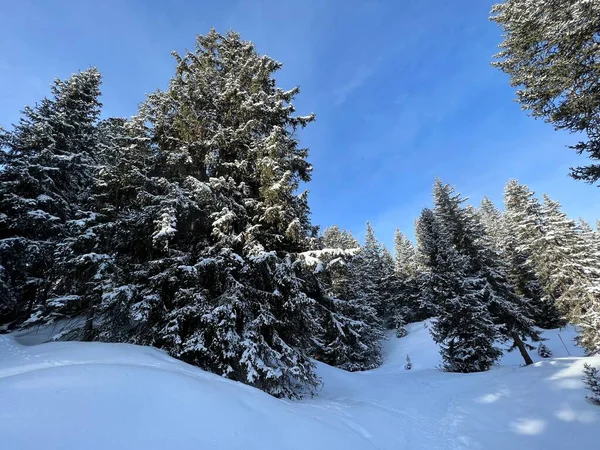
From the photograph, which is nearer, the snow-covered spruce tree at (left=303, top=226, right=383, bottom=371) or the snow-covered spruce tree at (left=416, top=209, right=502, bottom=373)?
the snow-covered spruce tree at (left=303, top=226, right=383, bottom=371)

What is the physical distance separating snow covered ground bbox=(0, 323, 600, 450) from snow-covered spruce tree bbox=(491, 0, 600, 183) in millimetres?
7073

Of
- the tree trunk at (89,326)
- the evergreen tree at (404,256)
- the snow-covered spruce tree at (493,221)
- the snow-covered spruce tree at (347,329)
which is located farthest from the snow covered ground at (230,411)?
the evergreen tree at (404,256)

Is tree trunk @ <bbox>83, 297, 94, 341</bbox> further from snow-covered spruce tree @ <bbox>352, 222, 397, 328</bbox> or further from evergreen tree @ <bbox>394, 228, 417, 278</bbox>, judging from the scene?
evergreen tree @ <bbox>394, 228, 417, 278</bbox>

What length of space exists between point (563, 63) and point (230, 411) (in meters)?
11.9

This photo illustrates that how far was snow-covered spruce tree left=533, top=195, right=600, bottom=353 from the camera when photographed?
1789 cm

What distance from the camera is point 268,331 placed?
9070 millimetres

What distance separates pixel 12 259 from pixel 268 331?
11.6 metres

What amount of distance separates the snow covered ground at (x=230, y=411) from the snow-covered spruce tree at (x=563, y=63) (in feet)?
23.2

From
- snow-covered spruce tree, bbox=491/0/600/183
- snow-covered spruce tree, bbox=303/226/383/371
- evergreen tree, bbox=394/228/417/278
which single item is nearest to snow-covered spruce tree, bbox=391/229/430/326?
evergreen tree, bbox=394/228/417/278

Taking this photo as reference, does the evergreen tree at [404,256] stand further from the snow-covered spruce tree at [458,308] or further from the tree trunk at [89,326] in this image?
the tree trunk at [89,326]

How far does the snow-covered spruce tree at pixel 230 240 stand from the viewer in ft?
27.3

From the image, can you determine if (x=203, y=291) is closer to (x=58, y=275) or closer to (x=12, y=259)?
(x=58, y=275)

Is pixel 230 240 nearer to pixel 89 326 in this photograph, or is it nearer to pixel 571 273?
pixel 89 326

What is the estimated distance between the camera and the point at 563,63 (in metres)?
8.22
